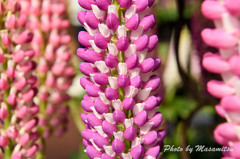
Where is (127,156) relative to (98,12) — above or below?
below

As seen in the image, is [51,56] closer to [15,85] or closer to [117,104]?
[15,85]

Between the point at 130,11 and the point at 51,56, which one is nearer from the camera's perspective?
the point at 130,11

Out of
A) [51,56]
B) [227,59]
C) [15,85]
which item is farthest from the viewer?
[51,56]

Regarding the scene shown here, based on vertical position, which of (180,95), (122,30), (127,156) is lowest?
(180,95)

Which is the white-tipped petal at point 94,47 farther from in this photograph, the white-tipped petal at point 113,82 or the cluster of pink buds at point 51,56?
the cluster of pink buds at point 51,56

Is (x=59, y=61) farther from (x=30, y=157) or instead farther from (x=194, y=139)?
(x=194, y=139)

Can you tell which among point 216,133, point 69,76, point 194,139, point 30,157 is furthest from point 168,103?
point 216,133

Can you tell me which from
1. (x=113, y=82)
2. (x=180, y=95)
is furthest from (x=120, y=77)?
(x=180, y=95)
